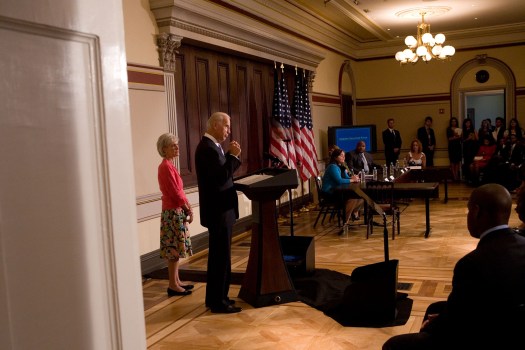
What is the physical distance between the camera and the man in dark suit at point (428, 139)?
14.6 meters

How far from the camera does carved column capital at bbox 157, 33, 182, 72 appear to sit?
6383mm

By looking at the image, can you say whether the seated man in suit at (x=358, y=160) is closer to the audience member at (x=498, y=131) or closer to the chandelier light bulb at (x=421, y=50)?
the chandelier light bulb at (x=421, y=50)

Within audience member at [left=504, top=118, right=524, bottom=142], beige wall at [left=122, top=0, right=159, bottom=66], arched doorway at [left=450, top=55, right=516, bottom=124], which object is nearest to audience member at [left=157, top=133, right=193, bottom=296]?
beige wall at [left=122, top=0, right=159, bottom=66]

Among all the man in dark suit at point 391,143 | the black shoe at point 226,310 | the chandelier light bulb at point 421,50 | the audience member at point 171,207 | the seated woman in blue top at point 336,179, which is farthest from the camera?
the man in dark suit at point 391,143

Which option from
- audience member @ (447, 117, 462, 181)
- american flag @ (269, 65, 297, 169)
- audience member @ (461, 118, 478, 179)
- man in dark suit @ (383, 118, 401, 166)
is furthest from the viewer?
man in dark suit @ (383, 118, 401, 166)

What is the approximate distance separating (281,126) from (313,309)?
511 centimetres

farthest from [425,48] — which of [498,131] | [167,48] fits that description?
[167,48]

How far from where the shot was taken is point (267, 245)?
15.2ft

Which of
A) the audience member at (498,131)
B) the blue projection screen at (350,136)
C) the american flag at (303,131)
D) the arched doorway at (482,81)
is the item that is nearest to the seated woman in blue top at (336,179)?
the american flag at (303,131)

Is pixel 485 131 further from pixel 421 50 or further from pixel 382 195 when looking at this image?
pixel 382 195

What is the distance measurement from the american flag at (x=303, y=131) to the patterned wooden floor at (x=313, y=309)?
8.24ft

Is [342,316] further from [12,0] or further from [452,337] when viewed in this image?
[12,0]

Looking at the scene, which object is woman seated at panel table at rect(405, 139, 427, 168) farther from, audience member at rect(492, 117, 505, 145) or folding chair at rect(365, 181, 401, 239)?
audience member at rect(492, 117, 505, 145)

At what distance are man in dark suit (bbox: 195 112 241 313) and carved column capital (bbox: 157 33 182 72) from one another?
2306 millimetres
